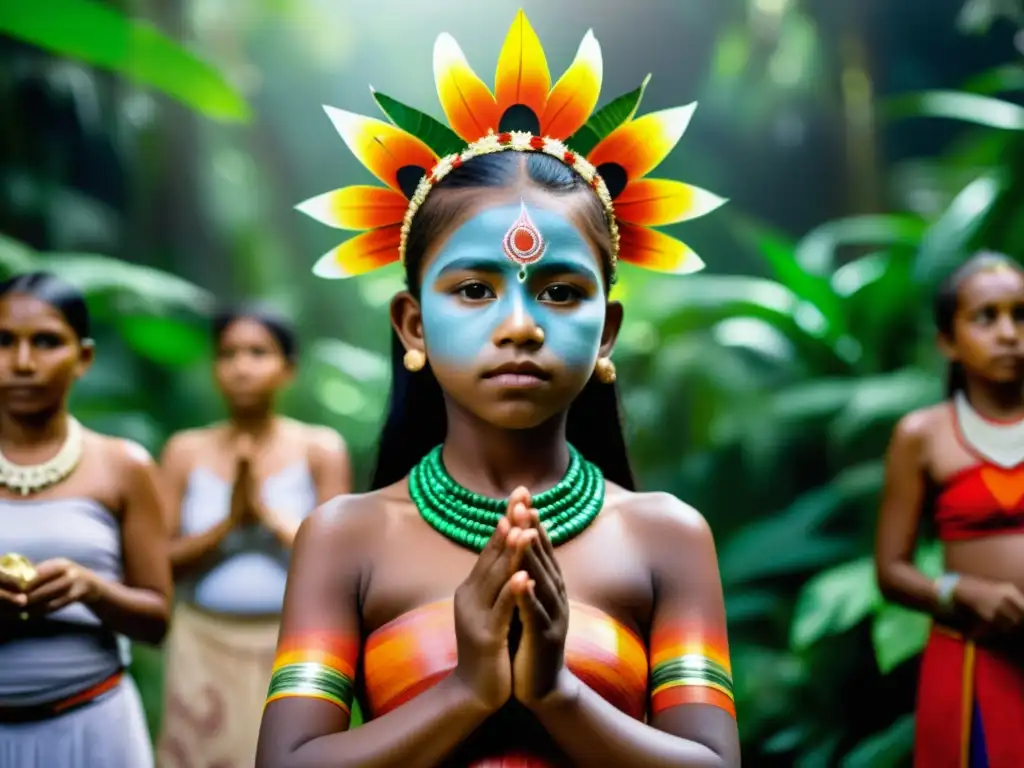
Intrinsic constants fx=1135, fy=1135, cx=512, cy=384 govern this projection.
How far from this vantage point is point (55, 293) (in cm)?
250

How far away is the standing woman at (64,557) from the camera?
7.52 feet

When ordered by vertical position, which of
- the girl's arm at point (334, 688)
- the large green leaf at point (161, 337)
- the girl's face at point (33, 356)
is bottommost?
the girl's arm at point (334, 688)

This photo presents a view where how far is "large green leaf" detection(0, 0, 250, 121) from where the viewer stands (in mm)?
3807

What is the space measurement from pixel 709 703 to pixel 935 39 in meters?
5.64

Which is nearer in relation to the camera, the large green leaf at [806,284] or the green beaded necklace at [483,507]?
the green beaded necklace at [483,507]

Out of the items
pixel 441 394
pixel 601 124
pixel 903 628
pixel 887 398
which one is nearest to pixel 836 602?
pixel 903 628

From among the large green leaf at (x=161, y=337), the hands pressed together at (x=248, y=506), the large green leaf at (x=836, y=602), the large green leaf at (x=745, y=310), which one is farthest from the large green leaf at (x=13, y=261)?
the large green leaf at (x=836, y=602)

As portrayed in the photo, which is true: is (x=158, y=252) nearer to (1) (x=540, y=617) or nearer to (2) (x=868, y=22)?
(2) (x=868, y=22)

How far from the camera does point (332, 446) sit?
3.85m

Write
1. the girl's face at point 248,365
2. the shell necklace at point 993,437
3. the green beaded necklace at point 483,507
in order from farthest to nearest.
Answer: the girl's face at point 248,365 → the shell necklace at point 993,437 → the green beaded necklace at point 483,507

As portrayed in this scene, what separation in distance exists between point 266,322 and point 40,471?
166 cm

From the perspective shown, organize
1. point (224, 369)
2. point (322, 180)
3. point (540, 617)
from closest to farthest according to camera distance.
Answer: point (540, 617) → point (224, 369) → point (322, 180)

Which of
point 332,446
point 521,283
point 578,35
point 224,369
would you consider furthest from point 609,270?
point 578,35

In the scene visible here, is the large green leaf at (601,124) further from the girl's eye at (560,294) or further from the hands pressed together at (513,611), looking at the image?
the hands pressed together at (513,611)
